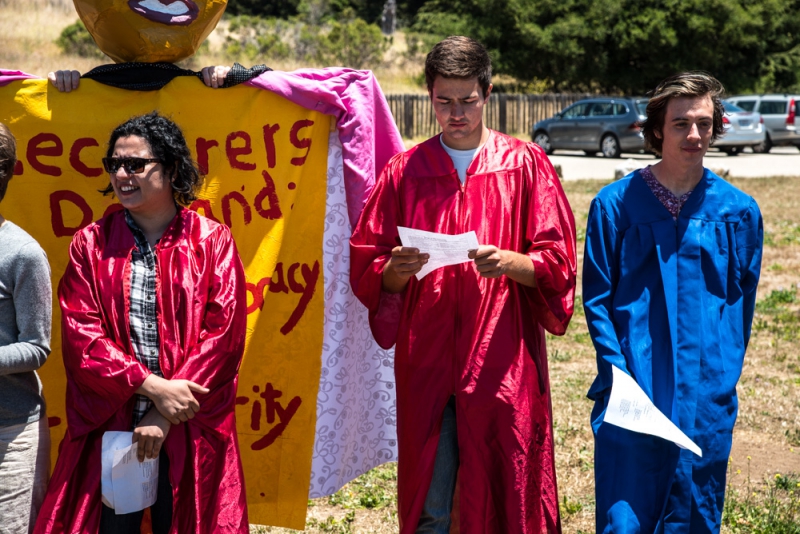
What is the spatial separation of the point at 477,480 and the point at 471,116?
1.23 meters

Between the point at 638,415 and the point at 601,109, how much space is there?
2037 cm

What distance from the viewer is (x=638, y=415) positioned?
297cm

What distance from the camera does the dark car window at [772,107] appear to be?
23375 mm

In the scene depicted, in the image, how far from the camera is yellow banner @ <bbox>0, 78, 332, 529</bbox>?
4027 mm

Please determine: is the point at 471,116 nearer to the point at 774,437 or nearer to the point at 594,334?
the point at 594,334

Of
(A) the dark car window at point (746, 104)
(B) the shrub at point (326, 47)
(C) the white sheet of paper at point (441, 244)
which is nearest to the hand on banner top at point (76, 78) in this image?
(C) the white sheet of paper at point (441, 244)

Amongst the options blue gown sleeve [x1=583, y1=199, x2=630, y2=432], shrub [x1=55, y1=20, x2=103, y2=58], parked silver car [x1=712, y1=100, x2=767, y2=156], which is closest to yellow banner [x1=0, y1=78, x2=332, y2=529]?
blue gown sleeve [x1=583, y1=199, x2=630, y2=432]

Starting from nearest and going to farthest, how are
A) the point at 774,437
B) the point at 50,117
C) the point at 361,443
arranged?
the point at 50,117 → the point at 361,443 → the point at 774,437

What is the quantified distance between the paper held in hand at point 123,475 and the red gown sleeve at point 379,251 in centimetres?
92

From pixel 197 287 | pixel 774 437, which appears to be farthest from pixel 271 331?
pixel 774 437

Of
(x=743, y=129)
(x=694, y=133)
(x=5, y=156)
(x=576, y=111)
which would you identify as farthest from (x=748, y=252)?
(x=743, y=129)

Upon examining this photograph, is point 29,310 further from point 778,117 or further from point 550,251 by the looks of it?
point 778,117

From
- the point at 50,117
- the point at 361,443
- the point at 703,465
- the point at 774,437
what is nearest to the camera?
the point at 703,465

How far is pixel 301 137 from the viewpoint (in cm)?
416
